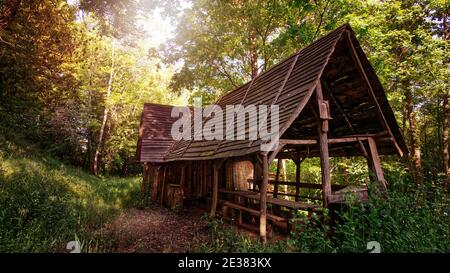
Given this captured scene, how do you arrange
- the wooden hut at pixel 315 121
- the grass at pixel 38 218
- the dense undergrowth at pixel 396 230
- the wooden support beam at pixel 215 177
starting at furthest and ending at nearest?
the wooden support beam at pixel 215 177 < the wooden hut at pixel 315 121 < the grass at pixel 38 218 < the dense undergrowth at pixel 396 230

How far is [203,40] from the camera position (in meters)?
14.3

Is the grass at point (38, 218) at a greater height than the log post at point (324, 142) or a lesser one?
lesser

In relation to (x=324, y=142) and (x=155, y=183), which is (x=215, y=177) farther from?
(x=155, y=183)

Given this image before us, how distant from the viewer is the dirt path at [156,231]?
648cm

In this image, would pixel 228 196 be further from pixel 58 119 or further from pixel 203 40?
pixel 58 119

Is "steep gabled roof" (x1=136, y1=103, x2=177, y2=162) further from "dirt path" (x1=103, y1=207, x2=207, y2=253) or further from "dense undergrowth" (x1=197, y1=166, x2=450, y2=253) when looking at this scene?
"dense undergrowth" (x1=197, y1=166, x2=450, y2=253)

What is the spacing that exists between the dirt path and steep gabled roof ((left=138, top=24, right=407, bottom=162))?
8.14 ft

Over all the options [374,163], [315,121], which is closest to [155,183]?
[315,121]

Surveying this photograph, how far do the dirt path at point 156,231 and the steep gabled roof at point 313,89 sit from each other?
97.7 inches

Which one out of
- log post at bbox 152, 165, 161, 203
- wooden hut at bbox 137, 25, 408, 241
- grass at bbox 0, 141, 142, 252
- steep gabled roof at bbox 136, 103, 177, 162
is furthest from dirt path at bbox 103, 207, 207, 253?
steep gabled roof at bbox 136, 103, 177, 162

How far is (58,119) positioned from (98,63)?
7.17 metres

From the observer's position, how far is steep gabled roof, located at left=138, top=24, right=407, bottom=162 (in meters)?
6.17

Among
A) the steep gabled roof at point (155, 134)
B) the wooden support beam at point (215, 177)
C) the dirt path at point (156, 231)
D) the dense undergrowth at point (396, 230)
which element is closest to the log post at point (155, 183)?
the steep gabled roof at point (155, 134)

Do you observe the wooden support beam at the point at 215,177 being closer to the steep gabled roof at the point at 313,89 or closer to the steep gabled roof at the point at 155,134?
the steep gabled roof at the point at 313,89
